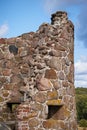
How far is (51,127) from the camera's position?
7508 mm

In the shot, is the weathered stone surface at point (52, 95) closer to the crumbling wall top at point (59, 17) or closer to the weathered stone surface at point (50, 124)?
the weathered stone surface at point (50, 124)

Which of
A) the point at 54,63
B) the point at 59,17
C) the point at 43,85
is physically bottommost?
the point at 43,85

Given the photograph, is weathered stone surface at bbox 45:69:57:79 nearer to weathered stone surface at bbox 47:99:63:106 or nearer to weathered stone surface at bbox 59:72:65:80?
weathered stone surface at bbox 59:72:65:80

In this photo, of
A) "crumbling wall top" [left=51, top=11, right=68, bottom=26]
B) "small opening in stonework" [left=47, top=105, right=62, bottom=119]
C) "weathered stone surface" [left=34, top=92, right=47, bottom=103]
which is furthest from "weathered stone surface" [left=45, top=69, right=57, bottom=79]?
"crumbling wall top" [left=51, top=11, right=68, bottom=26]

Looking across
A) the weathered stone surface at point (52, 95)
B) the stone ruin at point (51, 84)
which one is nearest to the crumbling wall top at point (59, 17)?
the stone ruin at point (51, 84)

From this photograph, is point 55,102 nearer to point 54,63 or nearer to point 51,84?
point 51,84

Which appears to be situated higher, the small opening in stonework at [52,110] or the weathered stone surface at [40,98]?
the weathered stone surface at [40,98]

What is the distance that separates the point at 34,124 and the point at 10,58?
2.83 meters

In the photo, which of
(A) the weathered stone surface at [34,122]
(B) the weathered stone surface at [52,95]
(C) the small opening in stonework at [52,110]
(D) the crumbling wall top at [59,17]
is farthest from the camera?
(D) the crumbling wall top at [59,17]

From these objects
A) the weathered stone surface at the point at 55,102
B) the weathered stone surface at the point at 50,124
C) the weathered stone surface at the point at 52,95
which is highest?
the weathered stone surface at the point at 52,95

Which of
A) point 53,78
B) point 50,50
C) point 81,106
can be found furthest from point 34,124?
point 81,106

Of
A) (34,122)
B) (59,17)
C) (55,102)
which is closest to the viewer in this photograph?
(34,122)

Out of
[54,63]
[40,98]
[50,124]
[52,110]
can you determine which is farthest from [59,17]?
[50,124]

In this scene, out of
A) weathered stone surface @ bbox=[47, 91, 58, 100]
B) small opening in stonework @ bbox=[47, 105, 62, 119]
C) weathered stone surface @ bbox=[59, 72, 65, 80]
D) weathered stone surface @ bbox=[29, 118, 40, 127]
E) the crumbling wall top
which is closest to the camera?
weathered stone surface @ bbox=[29, 118, 40, 127]
